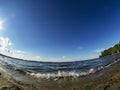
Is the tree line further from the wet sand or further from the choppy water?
the wet sand

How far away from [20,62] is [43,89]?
126 cm

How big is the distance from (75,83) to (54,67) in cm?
82

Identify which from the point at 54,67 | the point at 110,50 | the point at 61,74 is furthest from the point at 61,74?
the point at 110,50

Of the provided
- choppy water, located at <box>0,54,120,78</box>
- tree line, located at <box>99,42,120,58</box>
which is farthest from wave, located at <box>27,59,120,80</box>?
tree line, located at <box>99,42,120,58</box>

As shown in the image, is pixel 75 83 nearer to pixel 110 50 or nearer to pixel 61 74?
pixel 61 74

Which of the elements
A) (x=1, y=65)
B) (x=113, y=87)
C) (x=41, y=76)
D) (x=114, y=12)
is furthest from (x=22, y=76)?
(x=114, y=12)

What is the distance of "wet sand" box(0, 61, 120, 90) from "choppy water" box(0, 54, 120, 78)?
0.56ft

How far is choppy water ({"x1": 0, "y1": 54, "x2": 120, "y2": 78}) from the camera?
19.1 feet

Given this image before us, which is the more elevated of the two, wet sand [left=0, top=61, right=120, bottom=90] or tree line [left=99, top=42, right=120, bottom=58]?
tree line [left=99, top=42, right=120, bottom=58]

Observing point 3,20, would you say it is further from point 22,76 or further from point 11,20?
point 22,76

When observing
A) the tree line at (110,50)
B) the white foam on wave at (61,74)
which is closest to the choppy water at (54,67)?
the white foam on wave at (61,74)

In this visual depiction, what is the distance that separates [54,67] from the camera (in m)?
6.34

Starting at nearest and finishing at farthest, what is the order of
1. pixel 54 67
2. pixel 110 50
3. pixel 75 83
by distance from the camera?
1. pixel 110 50
2. pixel 54 67
3. pixel 75 83

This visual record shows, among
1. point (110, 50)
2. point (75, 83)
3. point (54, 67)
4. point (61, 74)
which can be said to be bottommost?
point (75, 83)
